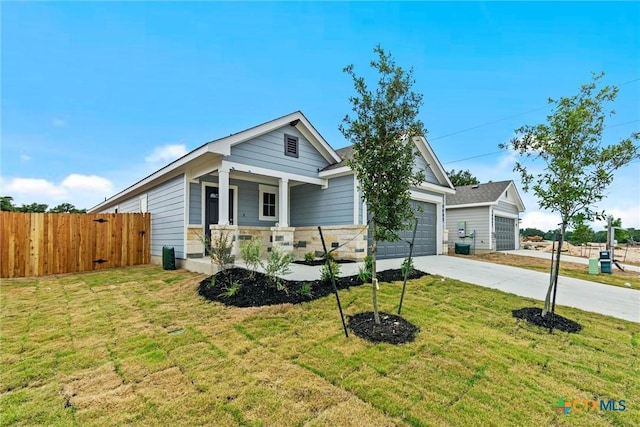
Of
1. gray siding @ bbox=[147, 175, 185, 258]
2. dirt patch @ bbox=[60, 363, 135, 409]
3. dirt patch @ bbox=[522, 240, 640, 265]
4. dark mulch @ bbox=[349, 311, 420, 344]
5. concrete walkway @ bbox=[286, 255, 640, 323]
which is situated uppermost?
gray siding @ bbox=[147, 175, 185, 258]

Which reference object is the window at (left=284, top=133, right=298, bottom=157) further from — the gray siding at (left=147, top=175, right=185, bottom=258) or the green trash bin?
the green trash bin

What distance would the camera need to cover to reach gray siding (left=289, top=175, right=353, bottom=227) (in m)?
9.83

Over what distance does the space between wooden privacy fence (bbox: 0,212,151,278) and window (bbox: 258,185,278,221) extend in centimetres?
458

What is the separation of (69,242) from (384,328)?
10.7 meters

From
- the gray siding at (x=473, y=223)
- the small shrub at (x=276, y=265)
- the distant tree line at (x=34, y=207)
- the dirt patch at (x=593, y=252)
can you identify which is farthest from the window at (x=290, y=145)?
the distant tree line at (x=34, y=207)

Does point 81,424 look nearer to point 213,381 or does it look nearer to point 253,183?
point 213,381

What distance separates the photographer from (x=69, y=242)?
935 cm

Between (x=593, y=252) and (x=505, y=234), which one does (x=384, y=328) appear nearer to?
(x=505, y=234)

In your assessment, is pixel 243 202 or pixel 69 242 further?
pixel 243 202

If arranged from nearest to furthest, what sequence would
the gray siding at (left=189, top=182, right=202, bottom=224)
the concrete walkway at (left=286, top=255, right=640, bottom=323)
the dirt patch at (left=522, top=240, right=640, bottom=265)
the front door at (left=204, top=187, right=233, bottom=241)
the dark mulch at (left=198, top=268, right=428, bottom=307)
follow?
the dark mulch at (left=198, top=268, right=428, bottom=307), the concrete walkway at (left=286, top=255, right=640, bottom=323), the gray siding at (left=189, top=182, right=202, bottom=224), the front door at (left=204, top=187, right=233, bottom=241), the dirt patch at (left=522, top=240, right=640, bottom=265)

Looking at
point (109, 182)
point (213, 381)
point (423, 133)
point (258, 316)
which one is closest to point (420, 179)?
point (423, 133)

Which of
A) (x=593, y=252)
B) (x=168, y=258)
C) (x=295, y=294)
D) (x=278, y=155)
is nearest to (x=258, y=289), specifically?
(x=295, y=294)

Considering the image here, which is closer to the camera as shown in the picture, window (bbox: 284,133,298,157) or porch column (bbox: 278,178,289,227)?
porch column (bbox: 278,178,289,227)

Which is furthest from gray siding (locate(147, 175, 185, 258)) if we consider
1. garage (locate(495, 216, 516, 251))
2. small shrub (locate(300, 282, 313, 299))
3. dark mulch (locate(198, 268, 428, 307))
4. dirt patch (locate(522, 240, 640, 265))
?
dirt patch (locate(522, 240, 640, 265))
